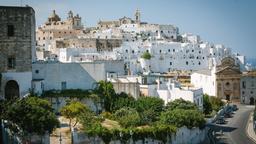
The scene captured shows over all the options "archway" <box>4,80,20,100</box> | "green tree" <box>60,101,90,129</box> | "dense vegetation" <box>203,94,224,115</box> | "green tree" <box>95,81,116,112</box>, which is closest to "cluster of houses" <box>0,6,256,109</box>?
"archway" <box>4,80,20,100</box>

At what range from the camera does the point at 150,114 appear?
34000 mm

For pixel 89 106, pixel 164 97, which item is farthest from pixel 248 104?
pixel 89 106

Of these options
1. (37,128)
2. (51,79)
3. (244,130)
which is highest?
(51,79)

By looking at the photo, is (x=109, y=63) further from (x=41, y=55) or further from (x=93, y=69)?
(x=41, y=55)

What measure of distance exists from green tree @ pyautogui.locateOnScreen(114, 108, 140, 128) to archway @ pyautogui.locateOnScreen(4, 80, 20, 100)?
7018 mm

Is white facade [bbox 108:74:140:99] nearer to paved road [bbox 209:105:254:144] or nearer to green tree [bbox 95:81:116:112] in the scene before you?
green tree [bbox 95:81:116:112]

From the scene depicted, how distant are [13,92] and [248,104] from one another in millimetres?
38780

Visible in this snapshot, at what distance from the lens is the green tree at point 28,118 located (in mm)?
24125

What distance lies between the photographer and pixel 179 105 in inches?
1433

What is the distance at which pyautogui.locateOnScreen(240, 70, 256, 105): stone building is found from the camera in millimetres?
62438

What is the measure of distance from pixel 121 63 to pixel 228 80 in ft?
71.9

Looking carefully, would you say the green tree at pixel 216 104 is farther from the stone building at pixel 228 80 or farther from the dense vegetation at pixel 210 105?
the stone building at pixel 228 80

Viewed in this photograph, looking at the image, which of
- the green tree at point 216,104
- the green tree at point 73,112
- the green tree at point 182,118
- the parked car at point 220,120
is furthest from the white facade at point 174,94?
the green tree at point 73,112

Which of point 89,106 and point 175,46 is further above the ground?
point 175,46
